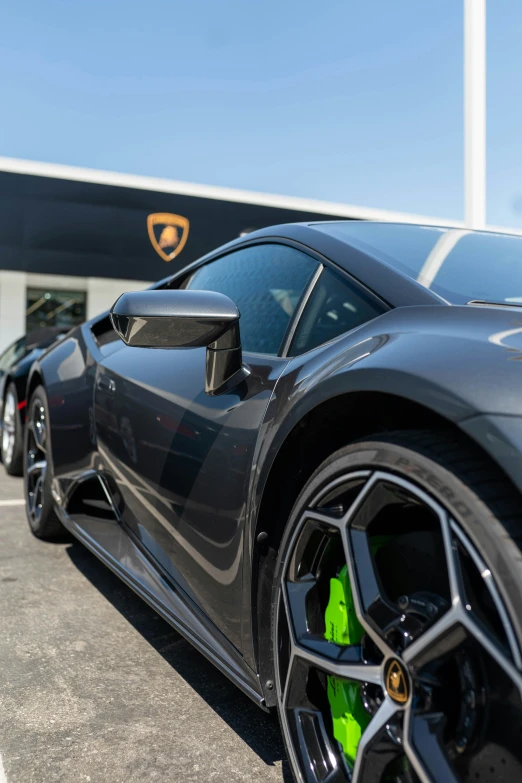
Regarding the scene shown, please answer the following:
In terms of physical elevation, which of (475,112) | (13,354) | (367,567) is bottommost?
(13,354)

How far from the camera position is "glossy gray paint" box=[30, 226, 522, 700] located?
1.15 meters

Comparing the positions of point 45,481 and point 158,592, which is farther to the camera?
point 45,481

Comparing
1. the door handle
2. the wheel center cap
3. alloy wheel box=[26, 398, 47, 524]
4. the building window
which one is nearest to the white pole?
the building window

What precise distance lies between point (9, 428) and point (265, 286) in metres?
4.35

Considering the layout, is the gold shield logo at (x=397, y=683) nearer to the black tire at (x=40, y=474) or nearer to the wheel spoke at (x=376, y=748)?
the wheel spoke at (x=376, y=748)

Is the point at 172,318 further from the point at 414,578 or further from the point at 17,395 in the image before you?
the point at 17,395

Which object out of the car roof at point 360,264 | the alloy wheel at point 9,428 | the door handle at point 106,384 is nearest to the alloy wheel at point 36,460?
the door handle at point 106,384

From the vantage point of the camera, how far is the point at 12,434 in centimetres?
591

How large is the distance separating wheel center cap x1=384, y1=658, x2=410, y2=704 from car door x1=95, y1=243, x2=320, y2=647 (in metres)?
0.54

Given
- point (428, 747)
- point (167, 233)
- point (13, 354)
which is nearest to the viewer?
point (428, 747)

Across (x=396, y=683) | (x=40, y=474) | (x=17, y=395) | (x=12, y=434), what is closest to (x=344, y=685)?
(x=396, y=683)

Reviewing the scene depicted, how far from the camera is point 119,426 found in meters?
2.50

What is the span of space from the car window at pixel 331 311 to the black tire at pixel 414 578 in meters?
0.40

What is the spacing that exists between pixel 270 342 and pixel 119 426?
2.51 ft
